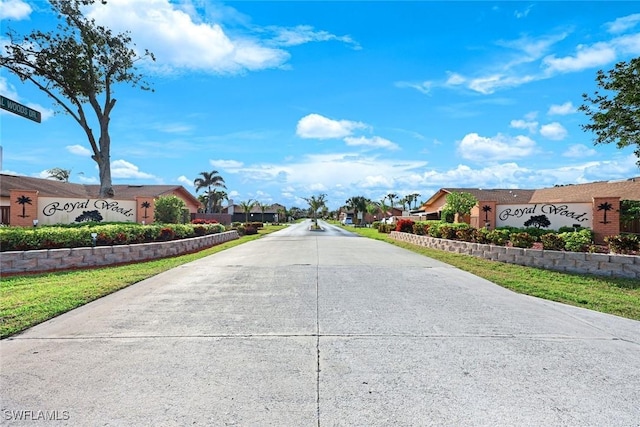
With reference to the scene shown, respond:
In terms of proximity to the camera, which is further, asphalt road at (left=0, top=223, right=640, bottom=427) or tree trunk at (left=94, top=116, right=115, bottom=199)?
tree trunk at (left=94, top=116, right=115, bottom=199)

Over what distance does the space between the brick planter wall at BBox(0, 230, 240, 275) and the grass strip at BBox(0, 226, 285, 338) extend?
0.66 m

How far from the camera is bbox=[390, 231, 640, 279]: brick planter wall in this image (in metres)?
10.3

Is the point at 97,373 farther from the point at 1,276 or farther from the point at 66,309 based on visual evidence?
the point at 1,276

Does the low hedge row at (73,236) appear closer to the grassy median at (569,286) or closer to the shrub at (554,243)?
the grassy median at (569,286)

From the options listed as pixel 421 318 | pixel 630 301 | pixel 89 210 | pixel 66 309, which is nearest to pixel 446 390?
pixel 421 318

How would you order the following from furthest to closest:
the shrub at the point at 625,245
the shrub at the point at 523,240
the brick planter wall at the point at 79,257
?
the shrub at the point at 523,240
the shrub at the point at 625,245
the brick planter wall at the point at 79,257

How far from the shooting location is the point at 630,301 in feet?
25.6

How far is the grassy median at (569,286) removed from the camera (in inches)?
290

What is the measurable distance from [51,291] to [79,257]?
13.8 ft

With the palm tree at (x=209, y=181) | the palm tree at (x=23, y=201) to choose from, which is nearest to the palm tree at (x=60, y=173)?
the palm tree at (x=209, y=181)

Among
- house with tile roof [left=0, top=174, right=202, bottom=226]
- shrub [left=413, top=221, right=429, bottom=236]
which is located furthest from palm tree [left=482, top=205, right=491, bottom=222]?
house with tile roof [left=0, top=174, right=202, bottom=226]

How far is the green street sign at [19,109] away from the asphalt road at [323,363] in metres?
2.71

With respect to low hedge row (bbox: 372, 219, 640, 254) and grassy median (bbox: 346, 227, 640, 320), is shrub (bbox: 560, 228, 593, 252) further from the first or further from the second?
grassy median (bbox: 346, 227, 640, 320)

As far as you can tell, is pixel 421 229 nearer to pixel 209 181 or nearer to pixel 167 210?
pixel 167 210
